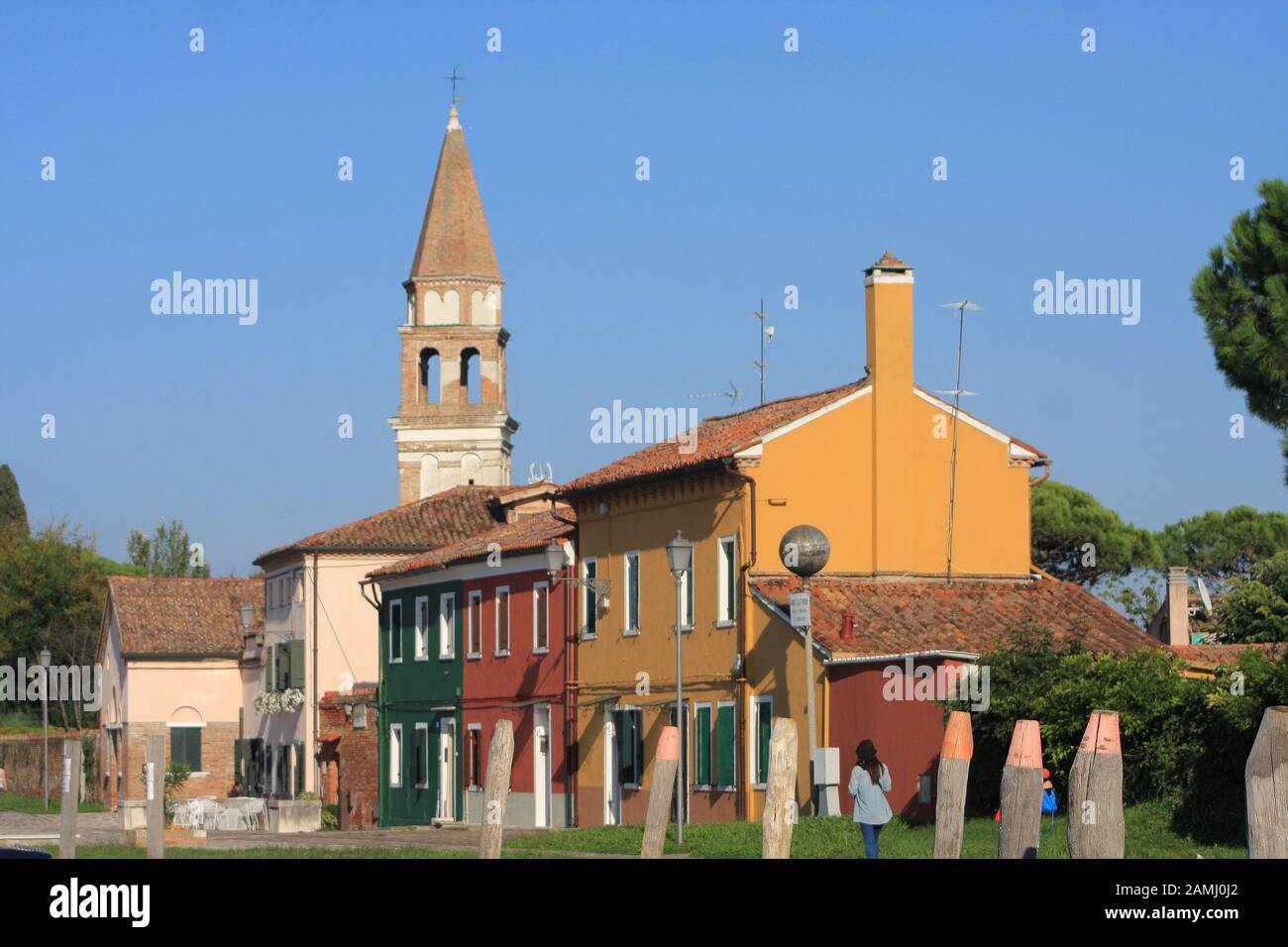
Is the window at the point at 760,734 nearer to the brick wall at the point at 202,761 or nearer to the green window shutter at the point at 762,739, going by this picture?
the green window shutter at the point at 762,739

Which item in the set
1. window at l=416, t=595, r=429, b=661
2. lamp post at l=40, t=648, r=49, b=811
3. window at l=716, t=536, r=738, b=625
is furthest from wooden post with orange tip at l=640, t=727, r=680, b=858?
lamp post at l=40, t=648, r=49, b=811

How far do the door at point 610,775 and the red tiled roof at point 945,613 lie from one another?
6458mm

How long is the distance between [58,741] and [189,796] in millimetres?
9322

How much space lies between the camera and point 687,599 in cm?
3653

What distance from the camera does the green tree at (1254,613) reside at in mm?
41031

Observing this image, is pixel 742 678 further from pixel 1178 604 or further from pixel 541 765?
pixel 1178 604

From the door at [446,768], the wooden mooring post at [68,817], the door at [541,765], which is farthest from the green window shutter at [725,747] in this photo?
the door at [446,768]

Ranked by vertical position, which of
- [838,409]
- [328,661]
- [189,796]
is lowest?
[189,796]

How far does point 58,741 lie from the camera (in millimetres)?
71125

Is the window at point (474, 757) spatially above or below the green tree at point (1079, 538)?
below

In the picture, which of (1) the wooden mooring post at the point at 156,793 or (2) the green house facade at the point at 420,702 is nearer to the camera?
(1) the wooden mooring post at the point at 156,793

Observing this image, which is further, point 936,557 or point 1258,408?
point 936,557
